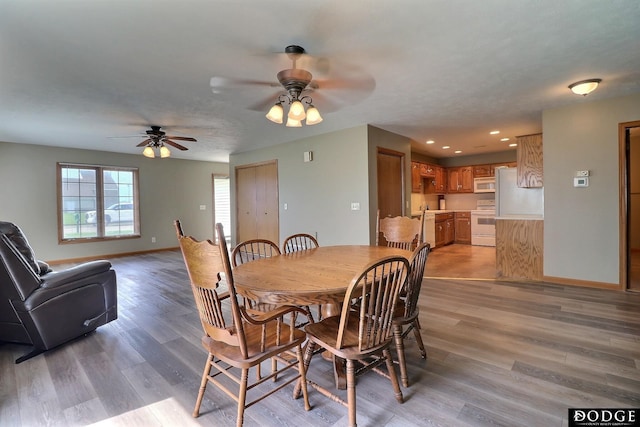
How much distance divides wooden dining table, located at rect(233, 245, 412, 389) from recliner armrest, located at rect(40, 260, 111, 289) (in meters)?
1.62

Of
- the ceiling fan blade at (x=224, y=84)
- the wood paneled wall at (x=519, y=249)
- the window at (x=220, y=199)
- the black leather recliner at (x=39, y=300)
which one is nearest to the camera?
the black leather recliner at (x=39, y=300)

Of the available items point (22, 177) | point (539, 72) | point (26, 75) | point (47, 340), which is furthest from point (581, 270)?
point (22, 177)

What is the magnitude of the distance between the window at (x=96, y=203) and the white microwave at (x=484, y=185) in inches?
329

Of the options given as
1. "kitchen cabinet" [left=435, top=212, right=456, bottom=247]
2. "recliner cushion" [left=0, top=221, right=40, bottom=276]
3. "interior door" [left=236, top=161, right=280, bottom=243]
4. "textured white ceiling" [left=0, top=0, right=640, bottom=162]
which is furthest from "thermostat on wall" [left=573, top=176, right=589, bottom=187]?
"recliner cushion" [left=0, top=221, right=40, bottom=276]

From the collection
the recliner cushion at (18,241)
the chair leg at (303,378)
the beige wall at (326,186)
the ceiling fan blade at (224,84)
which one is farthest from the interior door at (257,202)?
the chair leg at (303,378)

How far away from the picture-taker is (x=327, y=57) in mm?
2439

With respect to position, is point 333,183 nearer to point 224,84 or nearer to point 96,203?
point 224,84

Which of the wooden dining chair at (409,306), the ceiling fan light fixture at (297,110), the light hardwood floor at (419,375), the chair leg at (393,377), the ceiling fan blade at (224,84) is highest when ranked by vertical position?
the ceiling fan blade at (224,84)

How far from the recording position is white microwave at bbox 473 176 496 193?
7.30 metres

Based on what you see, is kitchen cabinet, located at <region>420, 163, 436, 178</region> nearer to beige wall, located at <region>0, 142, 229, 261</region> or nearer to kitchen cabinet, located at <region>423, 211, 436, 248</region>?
kitchen cabinet, located at <region>423, 211, 436, 248</region>

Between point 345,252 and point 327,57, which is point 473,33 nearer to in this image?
point 327,57

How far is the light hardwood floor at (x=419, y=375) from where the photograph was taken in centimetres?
164

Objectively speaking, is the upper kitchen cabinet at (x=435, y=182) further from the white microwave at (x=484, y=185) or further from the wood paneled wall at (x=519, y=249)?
the wood paneled wall at (x=519, y=249)

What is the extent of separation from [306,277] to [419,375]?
41.1 inches
